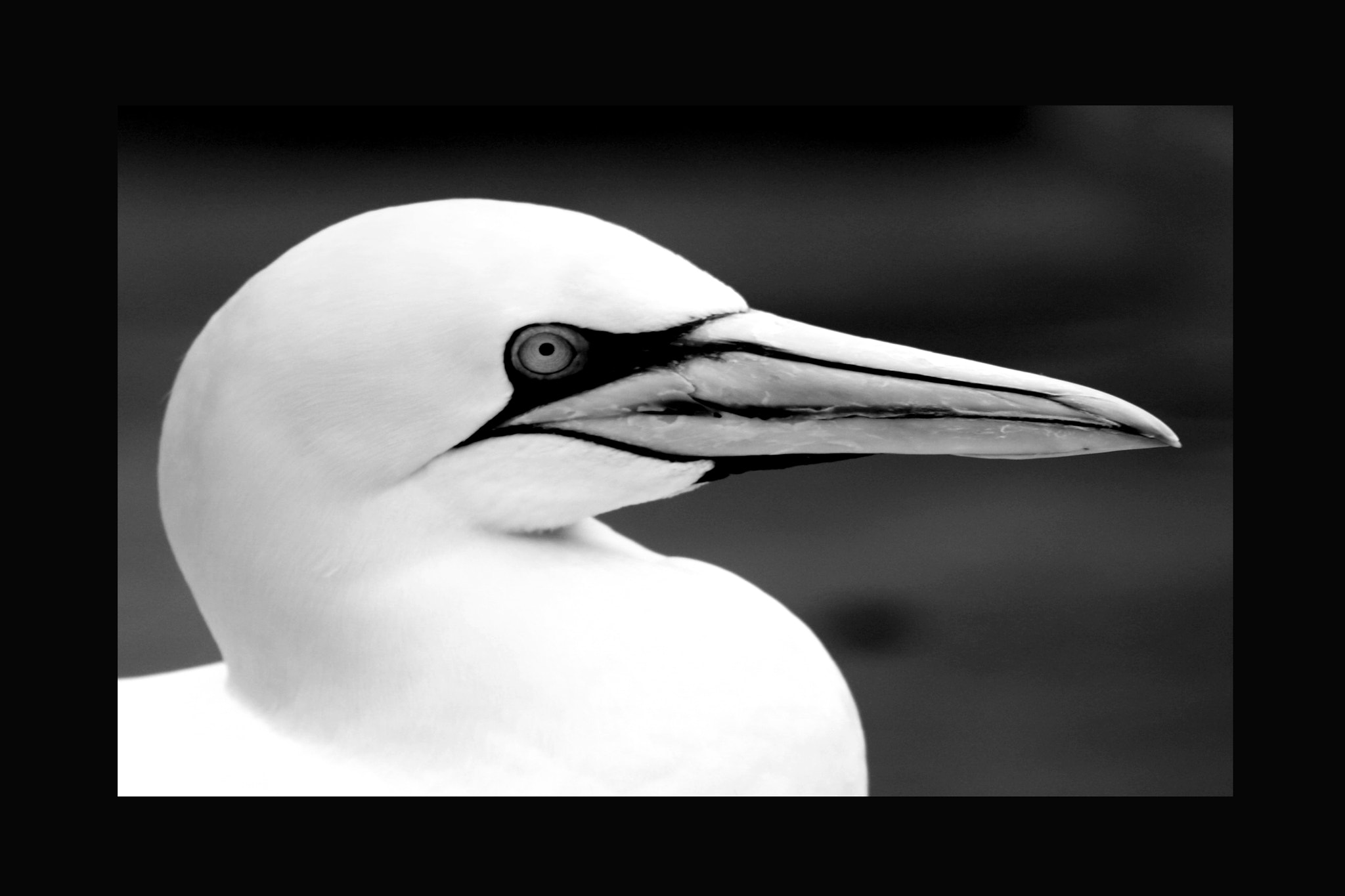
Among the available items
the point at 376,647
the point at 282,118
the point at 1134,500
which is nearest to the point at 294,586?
the point at 376,647

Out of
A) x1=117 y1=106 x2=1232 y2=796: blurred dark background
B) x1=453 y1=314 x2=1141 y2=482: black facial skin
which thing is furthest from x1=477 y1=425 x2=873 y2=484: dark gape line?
x1=117 y1=106 x2=1232 y2=796: blurred dark background

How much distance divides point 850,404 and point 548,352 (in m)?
0.41

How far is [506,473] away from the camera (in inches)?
75.2

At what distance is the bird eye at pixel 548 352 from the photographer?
184cm

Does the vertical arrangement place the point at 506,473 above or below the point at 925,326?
below

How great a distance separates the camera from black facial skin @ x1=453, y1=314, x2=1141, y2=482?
1872 millimetres

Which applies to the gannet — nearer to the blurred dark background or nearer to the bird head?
the bird head

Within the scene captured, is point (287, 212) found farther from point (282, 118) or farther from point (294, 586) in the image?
point (294, 586)

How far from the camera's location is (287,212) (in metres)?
3.20

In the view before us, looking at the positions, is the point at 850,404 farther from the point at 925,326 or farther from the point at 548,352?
the point at 925,326

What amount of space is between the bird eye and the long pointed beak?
0.08 meters

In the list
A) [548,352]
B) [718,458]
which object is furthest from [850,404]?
[548,352]

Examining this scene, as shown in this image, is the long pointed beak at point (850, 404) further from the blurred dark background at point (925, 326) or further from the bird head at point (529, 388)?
the blurred dark background at point (925, 326)

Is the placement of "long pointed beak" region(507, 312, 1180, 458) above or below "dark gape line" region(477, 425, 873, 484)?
above
